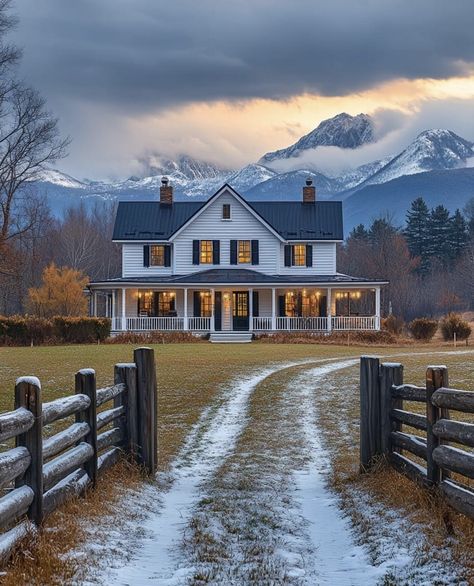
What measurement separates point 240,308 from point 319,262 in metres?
6.22

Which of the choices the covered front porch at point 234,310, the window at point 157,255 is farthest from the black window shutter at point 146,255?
the covered front porch at point 234,310

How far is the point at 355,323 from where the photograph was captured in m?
41.4

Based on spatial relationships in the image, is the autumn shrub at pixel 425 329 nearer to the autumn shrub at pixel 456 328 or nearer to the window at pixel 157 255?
the autumn shrub at pixel 456 328

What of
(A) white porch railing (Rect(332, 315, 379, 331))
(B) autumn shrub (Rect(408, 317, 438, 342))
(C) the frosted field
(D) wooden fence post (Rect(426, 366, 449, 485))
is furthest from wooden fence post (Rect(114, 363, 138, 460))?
(B) autumn shrub (Rect(408, 317, 438, 342))

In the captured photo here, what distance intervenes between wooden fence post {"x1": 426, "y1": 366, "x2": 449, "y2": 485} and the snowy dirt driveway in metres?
0.93

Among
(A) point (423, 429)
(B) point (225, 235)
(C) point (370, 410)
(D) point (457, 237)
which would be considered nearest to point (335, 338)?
(B) point (225, 235)

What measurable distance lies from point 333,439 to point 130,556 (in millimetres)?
6226

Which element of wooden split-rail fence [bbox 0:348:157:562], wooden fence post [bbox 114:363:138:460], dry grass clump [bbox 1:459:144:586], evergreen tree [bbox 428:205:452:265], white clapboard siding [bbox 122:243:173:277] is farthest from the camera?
evergreen tree [bbox 428:205:452:265]

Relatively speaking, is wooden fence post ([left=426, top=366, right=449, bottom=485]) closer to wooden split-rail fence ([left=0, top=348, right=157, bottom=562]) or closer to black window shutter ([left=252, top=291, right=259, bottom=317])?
wooden split-rail fence ([left=0, top=348, right=157, bottom=562])

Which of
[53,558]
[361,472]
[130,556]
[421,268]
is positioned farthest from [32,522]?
[421,268]

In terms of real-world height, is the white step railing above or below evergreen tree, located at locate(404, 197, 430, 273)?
below

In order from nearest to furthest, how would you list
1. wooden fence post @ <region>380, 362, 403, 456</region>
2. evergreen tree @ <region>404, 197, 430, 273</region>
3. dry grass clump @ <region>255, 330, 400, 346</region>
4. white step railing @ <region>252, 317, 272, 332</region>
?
wooden fence post @ <region>380, 362, 403, 456</region>, dry grass clump @ <region>255, 330, 400, 346</region>, white step railing @ <region>252, 317, 272, 332</region>, evergreen tree @ <region>404, 197, 430, 273</region>

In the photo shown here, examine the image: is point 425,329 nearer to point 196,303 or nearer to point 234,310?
point 234,310

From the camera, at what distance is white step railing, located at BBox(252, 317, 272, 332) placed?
41531 mm
